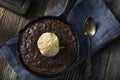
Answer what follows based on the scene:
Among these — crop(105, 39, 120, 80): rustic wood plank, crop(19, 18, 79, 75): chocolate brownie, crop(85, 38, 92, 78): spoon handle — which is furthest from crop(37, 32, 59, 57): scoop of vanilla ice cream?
crop(105, 39, 120, 80): rustic wood plank

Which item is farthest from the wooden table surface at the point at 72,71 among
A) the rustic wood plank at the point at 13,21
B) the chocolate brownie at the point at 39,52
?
the chocolate brownie at the point at 39,52

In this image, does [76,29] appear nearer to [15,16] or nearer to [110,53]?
[110,53]

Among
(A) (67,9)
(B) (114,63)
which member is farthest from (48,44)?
(B) (114,63)

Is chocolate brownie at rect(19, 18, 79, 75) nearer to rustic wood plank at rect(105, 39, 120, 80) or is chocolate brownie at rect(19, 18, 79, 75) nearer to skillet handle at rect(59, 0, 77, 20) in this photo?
skillet handle at rect(59, 0, 77, 20)

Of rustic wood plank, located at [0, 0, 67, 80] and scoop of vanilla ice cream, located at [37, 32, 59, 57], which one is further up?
rustic wood plank, located at [0, 0, 67, 80]

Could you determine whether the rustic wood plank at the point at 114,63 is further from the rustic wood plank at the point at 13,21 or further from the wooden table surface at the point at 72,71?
the rustic wood plank at the point at 13,21

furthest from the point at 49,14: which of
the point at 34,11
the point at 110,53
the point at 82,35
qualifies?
the point at 110,53
